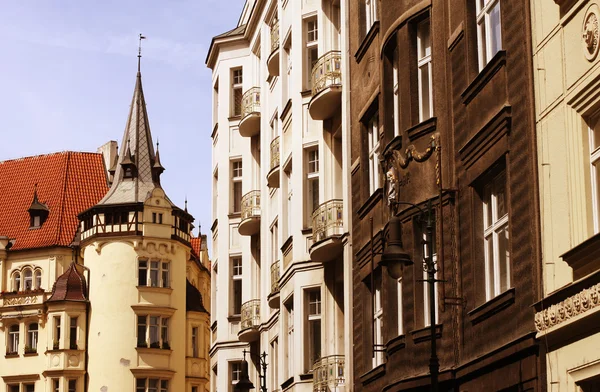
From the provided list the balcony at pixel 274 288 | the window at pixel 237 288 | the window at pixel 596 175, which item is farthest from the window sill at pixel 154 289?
the window at pixel 596 175

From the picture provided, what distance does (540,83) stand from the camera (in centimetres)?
1684

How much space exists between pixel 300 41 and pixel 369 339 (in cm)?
1111

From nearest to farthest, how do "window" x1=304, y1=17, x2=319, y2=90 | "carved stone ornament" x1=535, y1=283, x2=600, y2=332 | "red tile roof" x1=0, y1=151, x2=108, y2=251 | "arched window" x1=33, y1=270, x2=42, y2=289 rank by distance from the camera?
"carved stone ornament" x1=535, y1=283, x2=600, y2=332 → "window" x1=304, y1=17, x2=319, y2=90 → "arched window" x1=33, y1=270, x2=42, y2=289 → "red tile roof" x1=0, y1=151, x2=108, y2=251

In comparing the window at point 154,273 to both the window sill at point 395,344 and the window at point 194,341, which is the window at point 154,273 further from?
the window sill at point 395,344

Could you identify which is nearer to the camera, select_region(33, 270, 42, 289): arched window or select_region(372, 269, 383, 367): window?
select_region(372, 269, 383, 367): window

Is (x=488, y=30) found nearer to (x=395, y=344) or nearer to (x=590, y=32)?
(x=590, y=32)

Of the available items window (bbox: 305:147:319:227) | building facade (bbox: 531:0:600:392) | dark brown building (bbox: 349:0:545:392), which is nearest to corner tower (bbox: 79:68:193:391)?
window (bbox: 305:147:319:227)

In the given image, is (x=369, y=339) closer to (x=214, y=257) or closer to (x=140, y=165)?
(x=214, y=257)

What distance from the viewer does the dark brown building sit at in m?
17.2

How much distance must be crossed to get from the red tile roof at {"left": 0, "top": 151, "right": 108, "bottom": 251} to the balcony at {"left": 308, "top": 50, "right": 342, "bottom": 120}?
1783 inches

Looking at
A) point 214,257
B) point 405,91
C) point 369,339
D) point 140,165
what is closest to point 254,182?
point 214,257

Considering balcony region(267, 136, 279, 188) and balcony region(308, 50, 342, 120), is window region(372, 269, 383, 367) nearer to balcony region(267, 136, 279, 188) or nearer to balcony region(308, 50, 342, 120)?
balcony region(308, 50, 342, 120)

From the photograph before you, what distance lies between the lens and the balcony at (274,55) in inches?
1485

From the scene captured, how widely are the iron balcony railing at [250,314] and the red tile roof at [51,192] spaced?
35354mm
